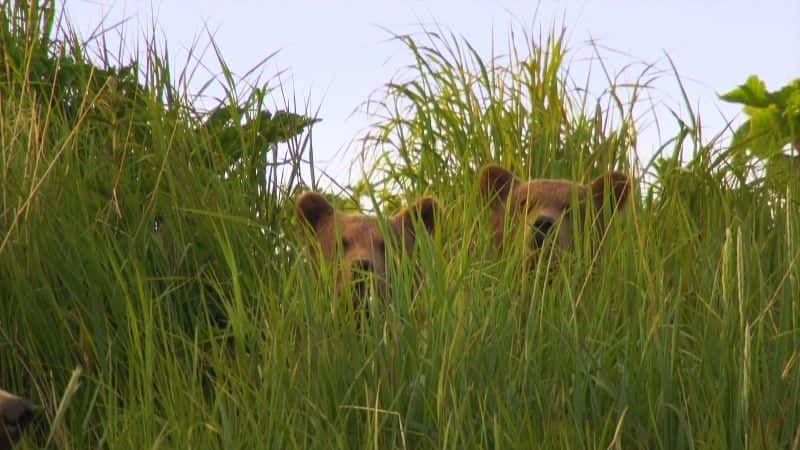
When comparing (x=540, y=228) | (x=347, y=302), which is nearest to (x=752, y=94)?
(x=540, y=228)

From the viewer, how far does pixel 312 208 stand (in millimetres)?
7273

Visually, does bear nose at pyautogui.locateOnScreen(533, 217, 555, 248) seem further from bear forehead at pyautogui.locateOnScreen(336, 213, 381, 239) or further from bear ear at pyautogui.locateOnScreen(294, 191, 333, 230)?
bear ear at pyautogui.locateOnScreen(294, 191, 333, 230)

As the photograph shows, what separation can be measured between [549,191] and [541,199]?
0.27 feet

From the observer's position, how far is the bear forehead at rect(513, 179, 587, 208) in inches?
286

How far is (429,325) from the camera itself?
504 centimetres

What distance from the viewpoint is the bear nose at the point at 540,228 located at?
6.96 metres

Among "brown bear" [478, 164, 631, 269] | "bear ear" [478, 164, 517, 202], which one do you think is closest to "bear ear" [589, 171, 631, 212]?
"brown bear" [478, 164, 631, 269]

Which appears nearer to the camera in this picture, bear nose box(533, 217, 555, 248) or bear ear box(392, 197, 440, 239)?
bear ear box(392, 197, 440, 239)

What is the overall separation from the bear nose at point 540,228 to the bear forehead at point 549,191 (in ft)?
0.48

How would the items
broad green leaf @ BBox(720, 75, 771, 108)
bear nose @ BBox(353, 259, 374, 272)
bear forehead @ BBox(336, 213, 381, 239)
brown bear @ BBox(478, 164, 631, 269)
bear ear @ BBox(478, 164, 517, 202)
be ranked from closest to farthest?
1. bear nose @ BBox(353, 259, 374, 272)
2. brown bear @ BBox(478, 164, 631, 269)
3. bear forehead @ BBox(336, 213, 381, 239)
4. bear ear @ BBox(478, 164, 517, 202)
5. broad green leaf @ BBox(720, 75, 771, 108)

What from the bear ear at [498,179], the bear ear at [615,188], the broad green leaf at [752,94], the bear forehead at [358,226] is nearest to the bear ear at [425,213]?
the bear forehead at [358,226]

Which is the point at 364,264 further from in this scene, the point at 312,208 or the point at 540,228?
the point at 540,228

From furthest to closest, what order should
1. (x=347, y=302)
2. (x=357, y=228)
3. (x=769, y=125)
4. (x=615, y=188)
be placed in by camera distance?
(x=769, y=125) → (x=357, y=228) → (x=615, y=188) → (x=347, y=302)

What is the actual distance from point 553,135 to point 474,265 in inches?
99.1
